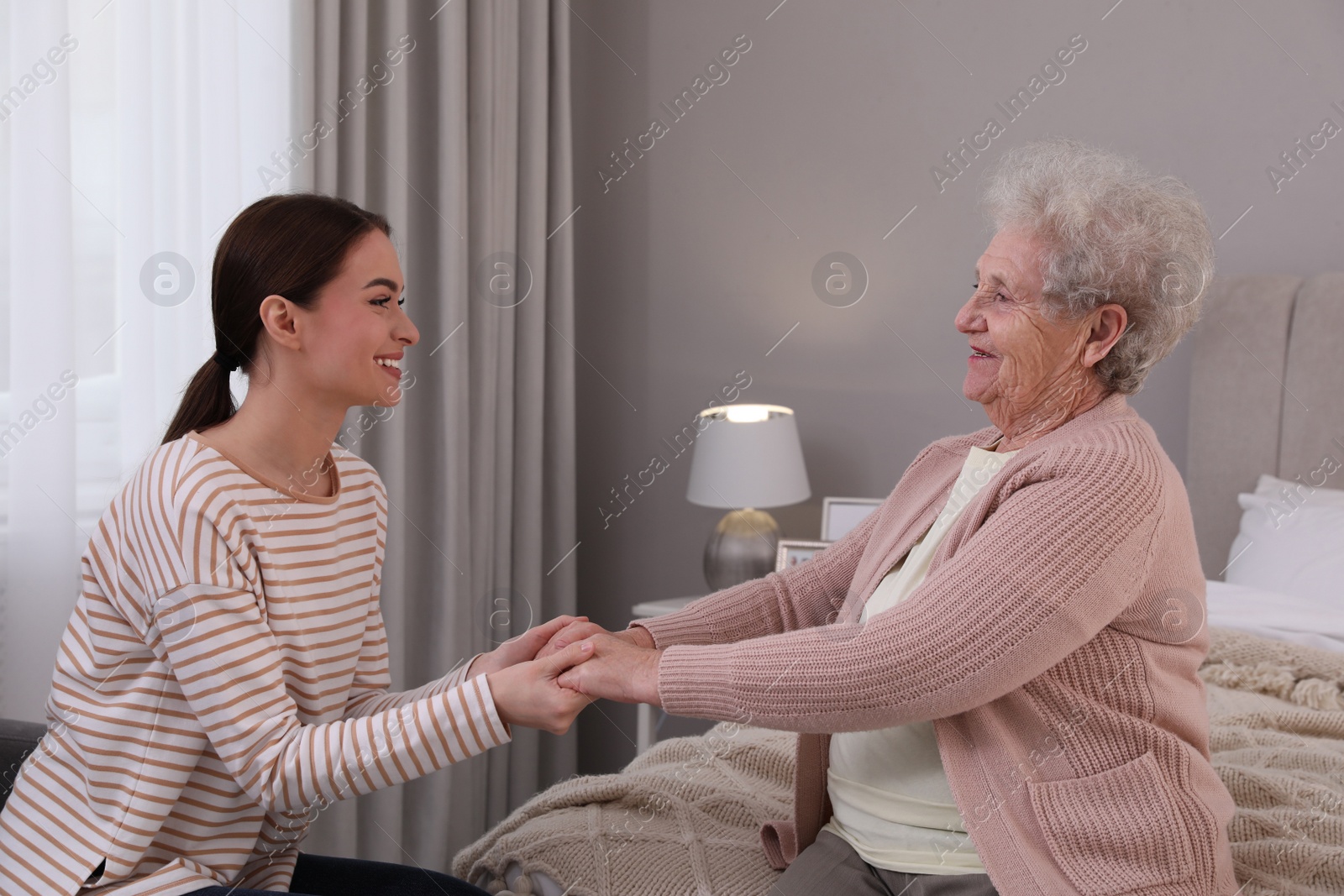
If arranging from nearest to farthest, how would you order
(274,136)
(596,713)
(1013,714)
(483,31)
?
(1013,714) → (274,136) → (483,31) → (596,713)

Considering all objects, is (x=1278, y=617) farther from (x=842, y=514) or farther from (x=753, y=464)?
(x=753, y=464)

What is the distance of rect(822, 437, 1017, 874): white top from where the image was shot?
111cm

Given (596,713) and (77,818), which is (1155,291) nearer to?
(77,818)

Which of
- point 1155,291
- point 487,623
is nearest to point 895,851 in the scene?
point 1155,291

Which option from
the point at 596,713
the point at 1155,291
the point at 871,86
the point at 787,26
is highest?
the point at 787,26

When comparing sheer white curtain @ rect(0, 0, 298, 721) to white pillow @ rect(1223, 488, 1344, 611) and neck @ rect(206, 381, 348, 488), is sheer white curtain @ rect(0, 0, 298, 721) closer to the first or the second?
neck @ rect(206, 381, 348, 488)

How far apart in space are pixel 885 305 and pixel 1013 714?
6.69 feet

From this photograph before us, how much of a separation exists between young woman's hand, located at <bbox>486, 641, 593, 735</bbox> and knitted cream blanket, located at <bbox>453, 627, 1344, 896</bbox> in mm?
219

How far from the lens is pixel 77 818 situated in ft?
3.54

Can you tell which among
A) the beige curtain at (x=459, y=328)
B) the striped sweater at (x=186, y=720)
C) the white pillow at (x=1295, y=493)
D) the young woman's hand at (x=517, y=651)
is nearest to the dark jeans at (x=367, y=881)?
the striped sweater at (x=186, y=720)

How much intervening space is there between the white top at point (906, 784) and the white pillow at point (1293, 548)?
1.32 m

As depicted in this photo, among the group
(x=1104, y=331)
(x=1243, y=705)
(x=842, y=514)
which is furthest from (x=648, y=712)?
(x=1104, y=331)

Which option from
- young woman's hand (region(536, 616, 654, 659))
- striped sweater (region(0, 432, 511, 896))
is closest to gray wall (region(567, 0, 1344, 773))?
young woman's hand (region(536, 616, 654, 659))

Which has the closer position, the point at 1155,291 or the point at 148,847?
the point at 148,847
